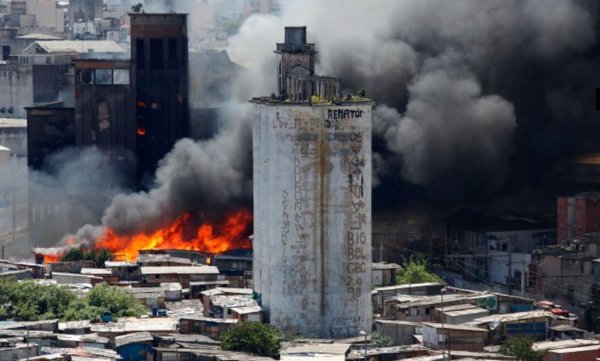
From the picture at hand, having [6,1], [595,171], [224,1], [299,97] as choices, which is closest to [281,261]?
[299,97]

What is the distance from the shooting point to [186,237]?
78.8 metres

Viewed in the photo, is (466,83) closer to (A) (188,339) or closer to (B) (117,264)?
(B) (117,264)

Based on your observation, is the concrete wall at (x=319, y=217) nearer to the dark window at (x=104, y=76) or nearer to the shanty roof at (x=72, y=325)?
the shanty roof at (x=72, y=325)

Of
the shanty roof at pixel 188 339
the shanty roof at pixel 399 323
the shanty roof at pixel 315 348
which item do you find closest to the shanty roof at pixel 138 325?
the shanty roof at pixel 188 339

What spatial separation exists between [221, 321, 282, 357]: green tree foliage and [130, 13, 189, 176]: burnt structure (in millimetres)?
29385

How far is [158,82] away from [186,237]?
8.06 m

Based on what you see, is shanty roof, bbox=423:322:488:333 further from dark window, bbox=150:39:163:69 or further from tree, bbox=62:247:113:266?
dark window, bbox=150:39:163:69

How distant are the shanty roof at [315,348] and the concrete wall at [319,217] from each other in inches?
79.0

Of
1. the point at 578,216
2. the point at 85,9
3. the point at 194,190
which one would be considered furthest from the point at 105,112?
the point at 85,9

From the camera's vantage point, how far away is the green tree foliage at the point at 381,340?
57.8m

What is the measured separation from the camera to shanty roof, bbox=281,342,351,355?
2192 inches

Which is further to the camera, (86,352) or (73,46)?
(73,46)

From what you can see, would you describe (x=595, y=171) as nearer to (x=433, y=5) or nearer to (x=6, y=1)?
(x=433, y=5)

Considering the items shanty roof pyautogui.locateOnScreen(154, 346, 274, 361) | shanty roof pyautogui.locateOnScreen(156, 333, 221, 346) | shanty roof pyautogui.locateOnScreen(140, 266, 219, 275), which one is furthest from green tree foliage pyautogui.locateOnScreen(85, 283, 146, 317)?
shanty roof pyautogui.locateOnScreen(154, 346, 274, 361)
